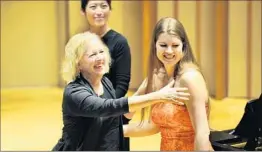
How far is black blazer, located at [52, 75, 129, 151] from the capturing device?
1939mm

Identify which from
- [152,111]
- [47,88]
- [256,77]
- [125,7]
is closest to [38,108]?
[47,88]

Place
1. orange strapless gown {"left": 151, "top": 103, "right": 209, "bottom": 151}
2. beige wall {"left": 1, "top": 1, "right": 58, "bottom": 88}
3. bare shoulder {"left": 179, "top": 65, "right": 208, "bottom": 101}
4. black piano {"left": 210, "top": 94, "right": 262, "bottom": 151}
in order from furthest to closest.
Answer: beige wall {"left": 1, "top": 1, "right": 58, "bottom": 88}, black piano {"left": 210, "top": 94, "right": 262, "bottom": 151}, orange strapless gown {"left": 151, "top": 103, "right": 209, "bottom": 151}, bare shoulder {"left": 179, "top": 65, "right": 208, "bottom": 101}

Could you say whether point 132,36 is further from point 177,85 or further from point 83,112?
point 83,112

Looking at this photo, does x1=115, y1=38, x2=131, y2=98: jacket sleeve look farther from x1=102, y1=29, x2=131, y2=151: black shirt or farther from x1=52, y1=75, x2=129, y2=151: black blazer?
x1=52, y1=75, x2=129, y2=151: black blazer

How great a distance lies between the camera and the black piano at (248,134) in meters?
2.38

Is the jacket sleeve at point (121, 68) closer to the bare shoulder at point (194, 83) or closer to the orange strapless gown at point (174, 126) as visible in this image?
the orange strapless gown at point (174, 126)

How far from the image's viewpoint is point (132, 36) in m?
8.35

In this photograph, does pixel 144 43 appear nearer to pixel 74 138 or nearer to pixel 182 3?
pixel 182 3

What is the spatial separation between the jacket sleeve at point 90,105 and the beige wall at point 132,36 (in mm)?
5585

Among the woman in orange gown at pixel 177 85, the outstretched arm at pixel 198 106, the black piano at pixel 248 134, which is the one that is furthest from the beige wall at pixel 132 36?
the outstretched arm at pixel 198 106

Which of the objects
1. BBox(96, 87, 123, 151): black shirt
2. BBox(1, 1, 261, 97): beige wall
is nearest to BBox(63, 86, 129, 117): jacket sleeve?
BBox(96, 87, 123, 151): black shirt

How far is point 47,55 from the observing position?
349 inches

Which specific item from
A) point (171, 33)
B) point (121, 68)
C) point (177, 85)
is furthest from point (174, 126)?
point (121, 68)

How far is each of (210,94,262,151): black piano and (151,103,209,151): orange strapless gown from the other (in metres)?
0.22
